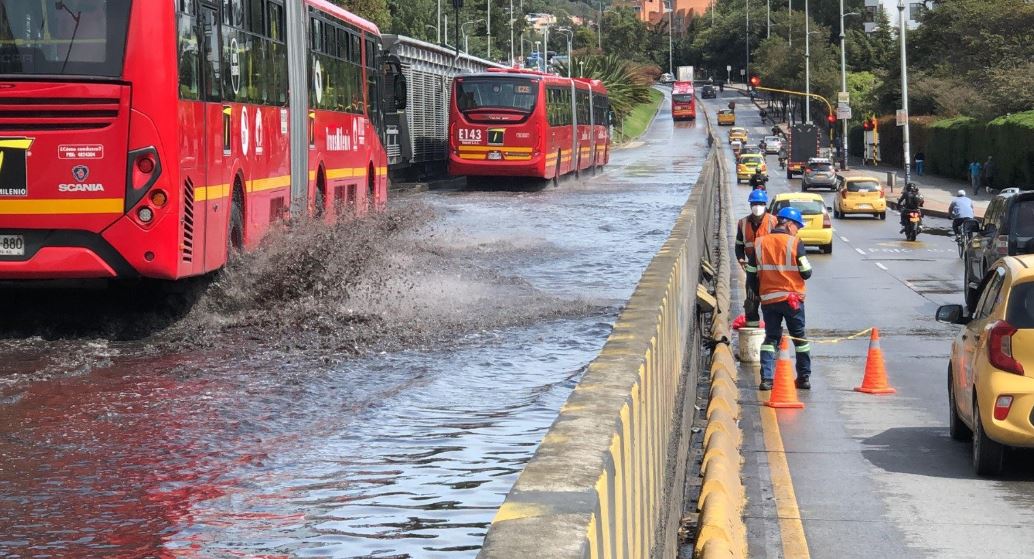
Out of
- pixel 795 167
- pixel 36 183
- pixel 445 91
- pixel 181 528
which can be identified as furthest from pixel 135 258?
pixel 795 167

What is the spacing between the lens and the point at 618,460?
510cm

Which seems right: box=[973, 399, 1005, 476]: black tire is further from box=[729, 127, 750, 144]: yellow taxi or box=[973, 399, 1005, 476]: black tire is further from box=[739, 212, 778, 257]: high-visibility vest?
box=[729, 127, 750, 144]: yellow taxi

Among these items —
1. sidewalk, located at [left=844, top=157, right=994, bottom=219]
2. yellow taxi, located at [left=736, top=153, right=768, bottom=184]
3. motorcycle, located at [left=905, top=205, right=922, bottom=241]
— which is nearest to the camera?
motorcycle, located at [left=905, top=205, right=922, bottom=241]

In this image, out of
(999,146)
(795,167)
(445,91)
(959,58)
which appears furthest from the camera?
(959,58)

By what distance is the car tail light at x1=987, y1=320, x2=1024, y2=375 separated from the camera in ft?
35.7

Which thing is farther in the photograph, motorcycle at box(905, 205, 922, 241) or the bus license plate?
motorcycle at box(905, 205, 922, 241)

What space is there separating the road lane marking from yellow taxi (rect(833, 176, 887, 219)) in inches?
1512

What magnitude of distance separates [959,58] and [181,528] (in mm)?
91950

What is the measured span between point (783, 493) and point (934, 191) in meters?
60.2

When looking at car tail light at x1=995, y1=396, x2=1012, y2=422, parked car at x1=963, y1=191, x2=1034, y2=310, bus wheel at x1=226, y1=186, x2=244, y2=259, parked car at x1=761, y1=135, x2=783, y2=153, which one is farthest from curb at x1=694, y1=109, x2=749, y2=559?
parked car at x1=761, y1=135, x2=783, y2=153

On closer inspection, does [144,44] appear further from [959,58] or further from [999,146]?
[959,58]

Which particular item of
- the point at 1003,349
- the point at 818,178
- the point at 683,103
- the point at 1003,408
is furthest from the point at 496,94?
the point at 683,103

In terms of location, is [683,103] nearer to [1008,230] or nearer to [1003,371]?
[1008,230]

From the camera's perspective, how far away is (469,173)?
46.2 meters
